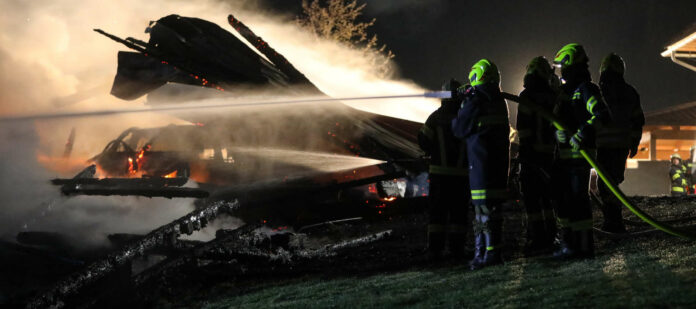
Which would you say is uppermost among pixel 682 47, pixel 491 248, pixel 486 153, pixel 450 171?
pixel 682 47

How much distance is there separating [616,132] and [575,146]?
134cm

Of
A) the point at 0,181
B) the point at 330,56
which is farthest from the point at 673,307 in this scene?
the point at 330,56

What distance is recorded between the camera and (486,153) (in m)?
3.36

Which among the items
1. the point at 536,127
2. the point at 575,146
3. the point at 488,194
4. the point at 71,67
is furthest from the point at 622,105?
the point at 71,67

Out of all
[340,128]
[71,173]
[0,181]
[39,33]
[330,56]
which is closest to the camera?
[0,181]

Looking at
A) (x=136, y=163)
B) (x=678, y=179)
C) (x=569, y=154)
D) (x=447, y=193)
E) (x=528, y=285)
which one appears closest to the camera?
(x=528, y=285)

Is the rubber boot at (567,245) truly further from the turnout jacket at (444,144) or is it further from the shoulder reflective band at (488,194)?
the turnout jacket at (444,144)

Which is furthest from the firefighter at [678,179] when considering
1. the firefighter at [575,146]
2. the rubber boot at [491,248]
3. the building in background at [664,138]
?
the rubber boot at [491,248]

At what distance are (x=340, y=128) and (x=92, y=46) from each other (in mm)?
7220

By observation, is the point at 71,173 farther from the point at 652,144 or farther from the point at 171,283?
the point at 652,144

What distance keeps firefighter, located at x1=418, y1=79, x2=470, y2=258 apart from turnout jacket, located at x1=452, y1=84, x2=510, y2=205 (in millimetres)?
644

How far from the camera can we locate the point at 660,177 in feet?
47.8

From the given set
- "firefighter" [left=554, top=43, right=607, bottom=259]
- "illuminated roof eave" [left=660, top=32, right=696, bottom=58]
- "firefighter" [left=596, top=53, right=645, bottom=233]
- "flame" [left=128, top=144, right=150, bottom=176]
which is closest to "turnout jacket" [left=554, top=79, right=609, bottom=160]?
"firefighter" [left=554, top=43, right=607, bottom=259]

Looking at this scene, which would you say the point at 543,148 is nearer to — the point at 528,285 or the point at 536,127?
the point at 536,127
